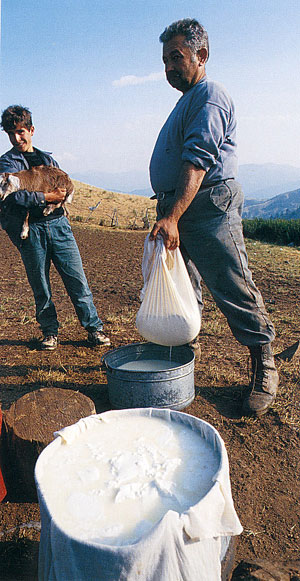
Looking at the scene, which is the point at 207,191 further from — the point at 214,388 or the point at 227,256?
the point at 214,388

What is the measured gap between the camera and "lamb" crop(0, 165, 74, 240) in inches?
141

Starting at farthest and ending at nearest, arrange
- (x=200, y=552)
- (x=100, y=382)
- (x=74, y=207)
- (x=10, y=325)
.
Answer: (x=74, y=207) → (x=10, y=325) → (x=100, y=382) → (x=200, y=552)

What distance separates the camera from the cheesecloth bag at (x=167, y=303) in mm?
2502

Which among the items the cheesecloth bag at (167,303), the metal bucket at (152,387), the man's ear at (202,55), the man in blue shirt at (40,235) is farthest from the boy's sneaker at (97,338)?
the man's ear at (202,55)

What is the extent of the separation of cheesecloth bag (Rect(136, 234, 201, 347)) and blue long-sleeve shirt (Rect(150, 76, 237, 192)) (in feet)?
1.66

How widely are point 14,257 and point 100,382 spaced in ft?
19.5

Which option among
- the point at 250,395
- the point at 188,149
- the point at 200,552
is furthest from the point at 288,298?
the point at 200,552

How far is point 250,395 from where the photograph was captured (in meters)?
2.89

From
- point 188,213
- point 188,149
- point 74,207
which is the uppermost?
point 188,149

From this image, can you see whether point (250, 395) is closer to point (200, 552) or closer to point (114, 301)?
point (200, 552)

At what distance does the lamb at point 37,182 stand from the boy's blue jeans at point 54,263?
11cm

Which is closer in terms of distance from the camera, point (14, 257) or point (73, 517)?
point (73, 517)

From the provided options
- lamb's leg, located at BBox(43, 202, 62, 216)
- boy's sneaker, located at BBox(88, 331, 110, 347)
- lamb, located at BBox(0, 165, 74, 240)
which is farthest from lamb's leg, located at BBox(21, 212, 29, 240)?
boy's sneaker, located at BBox(88, 331, 110, 347)

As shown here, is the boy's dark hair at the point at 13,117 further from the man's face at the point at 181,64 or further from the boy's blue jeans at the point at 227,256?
the boy's blue jeans at the point at 227,256
